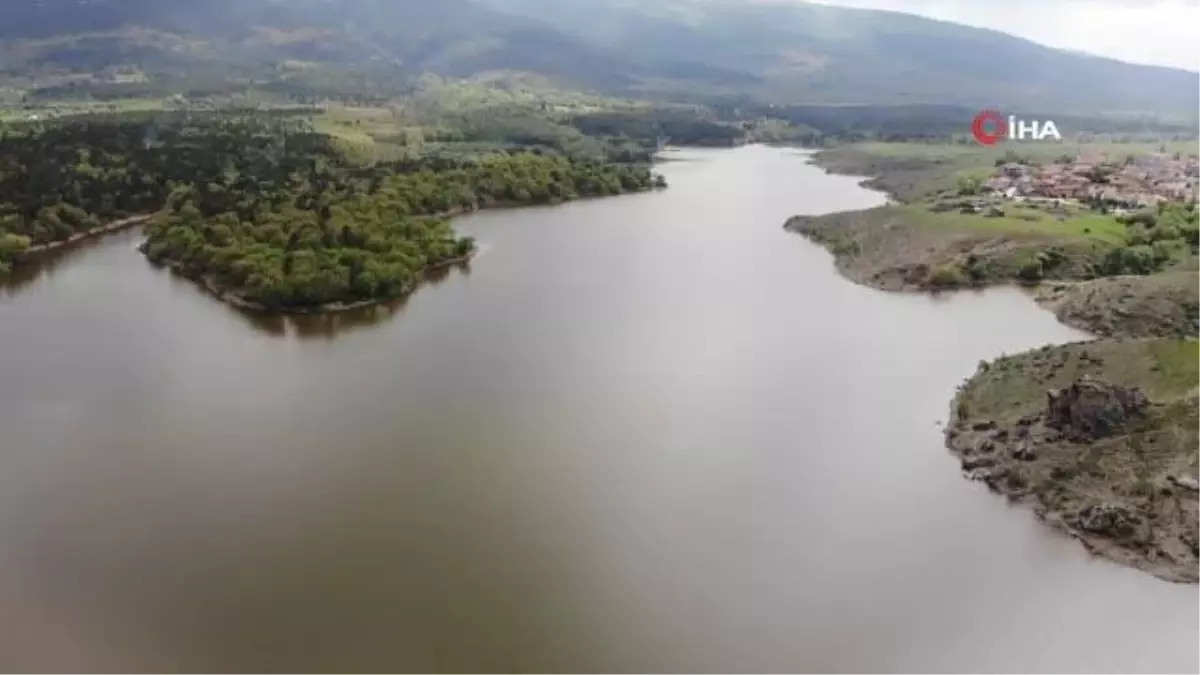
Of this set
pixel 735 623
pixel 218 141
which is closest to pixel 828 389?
pixel 735 623

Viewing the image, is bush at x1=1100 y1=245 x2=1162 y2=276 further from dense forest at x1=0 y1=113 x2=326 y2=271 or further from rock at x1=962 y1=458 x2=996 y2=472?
dense forest at x1=0 y1=113 x2=326 y2=271

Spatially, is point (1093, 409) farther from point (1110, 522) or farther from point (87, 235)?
point (87, 235)

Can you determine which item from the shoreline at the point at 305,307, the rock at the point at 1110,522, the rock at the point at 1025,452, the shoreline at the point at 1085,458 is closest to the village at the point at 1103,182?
the shoreline at the point at 1085,458

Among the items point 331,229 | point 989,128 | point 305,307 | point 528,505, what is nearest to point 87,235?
point 331,229

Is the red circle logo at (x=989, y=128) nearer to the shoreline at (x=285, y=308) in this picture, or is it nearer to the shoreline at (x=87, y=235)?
the shoreline at (x=285, y=308)

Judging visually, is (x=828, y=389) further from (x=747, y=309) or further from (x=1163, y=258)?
(x=1163, y=258)

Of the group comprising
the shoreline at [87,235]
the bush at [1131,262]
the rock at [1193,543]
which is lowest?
the rock at [1193,543]
